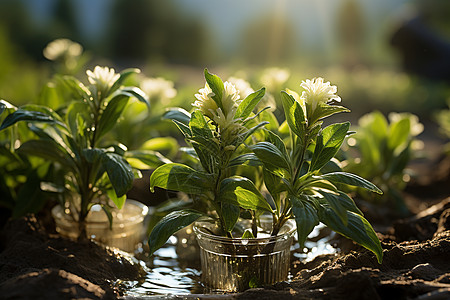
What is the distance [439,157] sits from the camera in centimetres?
566

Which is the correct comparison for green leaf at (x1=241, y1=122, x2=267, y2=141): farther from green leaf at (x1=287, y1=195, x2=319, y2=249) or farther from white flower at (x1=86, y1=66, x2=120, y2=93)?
white flower at (x1=86, y1=66, x2=120, y2=93)

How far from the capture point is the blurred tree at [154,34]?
66.2 ft

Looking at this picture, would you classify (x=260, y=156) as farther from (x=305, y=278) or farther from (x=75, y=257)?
(x=75, y=257)

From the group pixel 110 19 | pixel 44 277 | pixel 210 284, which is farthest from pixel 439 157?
pixel 110 19

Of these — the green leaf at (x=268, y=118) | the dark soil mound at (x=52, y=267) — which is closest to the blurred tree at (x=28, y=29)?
the dark soil mound at (x=52, y=267)

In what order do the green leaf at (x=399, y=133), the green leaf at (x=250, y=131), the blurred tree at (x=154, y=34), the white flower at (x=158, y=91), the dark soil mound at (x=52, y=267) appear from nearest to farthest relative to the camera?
the dark soil mound at (x=52, y=267), the green leaf at (x=250, y=131), the white flower at (x=158, y=91), the green leaf at (x=399, y=133), the blurred tree at (x=154, y=34)

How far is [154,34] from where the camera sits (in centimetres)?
1992

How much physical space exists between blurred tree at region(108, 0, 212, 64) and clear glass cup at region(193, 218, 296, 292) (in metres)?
18.4

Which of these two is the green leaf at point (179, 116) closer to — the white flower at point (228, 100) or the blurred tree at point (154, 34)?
the white flower at point (228, 100)

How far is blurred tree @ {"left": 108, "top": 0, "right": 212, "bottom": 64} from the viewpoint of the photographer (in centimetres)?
2019

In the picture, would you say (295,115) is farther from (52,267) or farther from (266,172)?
(52,267)

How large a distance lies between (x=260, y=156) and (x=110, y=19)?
66.8 feet

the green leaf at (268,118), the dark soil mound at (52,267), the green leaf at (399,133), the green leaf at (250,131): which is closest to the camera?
the dark soil mound at (52,267)

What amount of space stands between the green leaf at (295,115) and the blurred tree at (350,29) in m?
22.7
